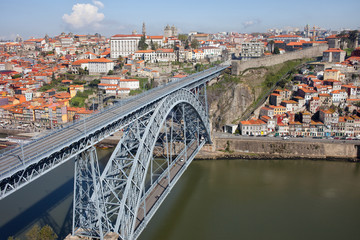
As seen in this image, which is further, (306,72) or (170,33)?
(170,33)

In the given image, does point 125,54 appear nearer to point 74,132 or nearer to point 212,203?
point 212,203

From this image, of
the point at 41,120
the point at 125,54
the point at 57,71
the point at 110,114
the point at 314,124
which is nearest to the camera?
the point at 110,114

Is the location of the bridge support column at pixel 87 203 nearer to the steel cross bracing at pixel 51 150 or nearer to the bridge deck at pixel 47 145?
the steel cross bracing at pixel 51 150

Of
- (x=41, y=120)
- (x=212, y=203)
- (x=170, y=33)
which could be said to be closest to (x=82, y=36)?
(x=170, y=33)

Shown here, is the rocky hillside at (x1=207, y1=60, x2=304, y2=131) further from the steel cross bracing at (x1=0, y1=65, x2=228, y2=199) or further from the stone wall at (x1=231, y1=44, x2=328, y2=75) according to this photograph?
the steel cross bracing at (x1=0, y1=65, x2=228, y2=199)

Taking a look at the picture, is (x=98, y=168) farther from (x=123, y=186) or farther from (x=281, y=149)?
(x=281, y=149)

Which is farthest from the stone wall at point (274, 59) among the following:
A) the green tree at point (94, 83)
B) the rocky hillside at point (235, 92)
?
the green tree at point (94, 83)
